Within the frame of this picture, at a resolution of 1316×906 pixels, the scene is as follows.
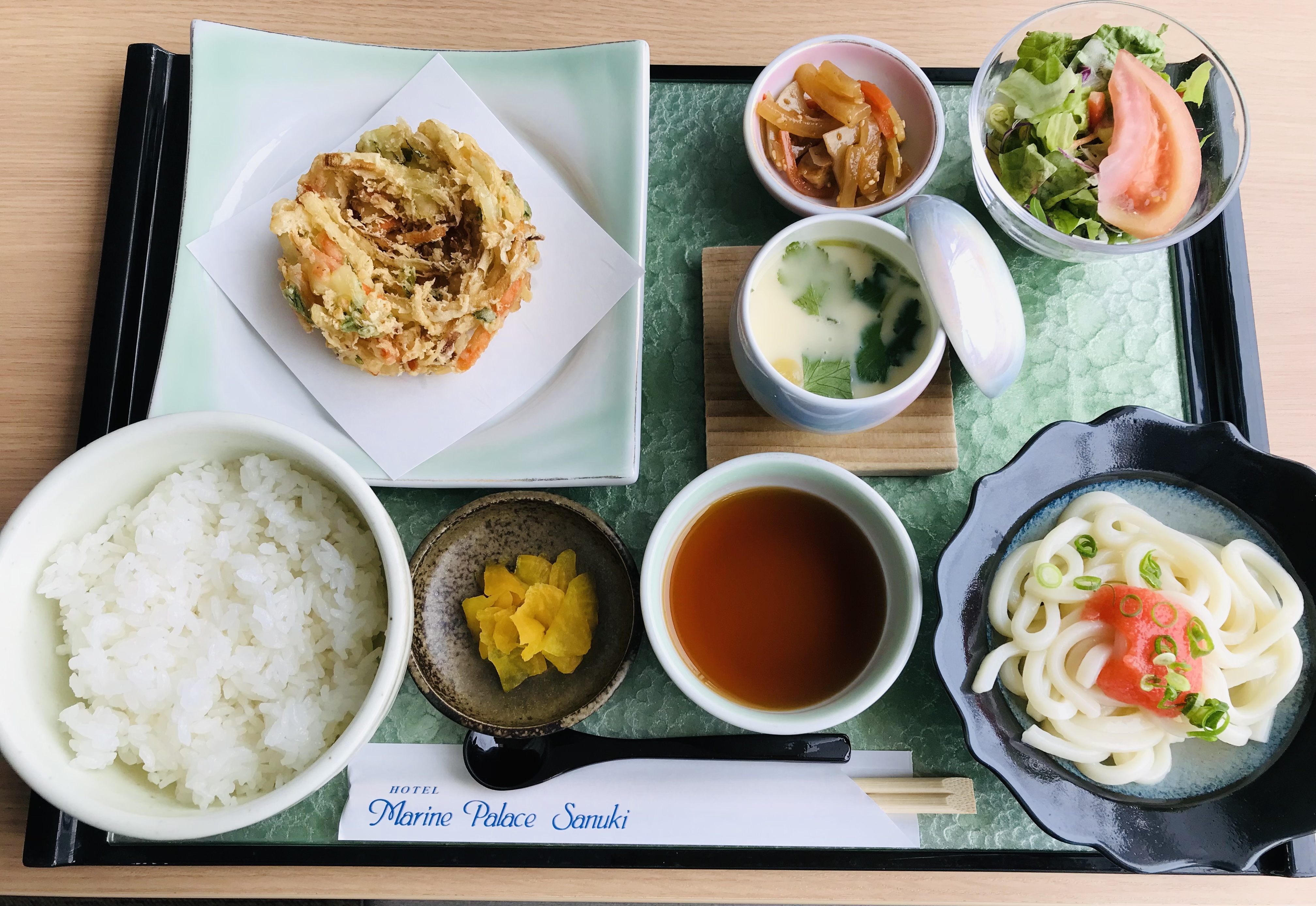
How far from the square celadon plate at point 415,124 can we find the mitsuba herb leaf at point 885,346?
41 centimetres

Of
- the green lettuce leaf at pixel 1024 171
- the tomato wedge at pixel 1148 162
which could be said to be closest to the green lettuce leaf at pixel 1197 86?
the tomato wedge at pixel 1148 162

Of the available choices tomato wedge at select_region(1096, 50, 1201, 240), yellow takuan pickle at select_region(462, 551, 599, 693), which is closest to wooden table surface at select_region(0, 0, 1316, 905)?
tomato wedge at select_region(1096, 50, 1201, 240)

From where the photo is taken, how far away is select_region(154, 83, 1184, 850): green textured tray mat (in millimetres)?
1423

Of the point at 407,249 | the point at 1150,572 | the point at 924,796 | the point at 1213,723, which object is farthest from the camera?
the point at 407,249

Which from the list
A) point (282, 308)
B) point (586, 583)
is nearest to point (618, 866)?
point (586, 583)

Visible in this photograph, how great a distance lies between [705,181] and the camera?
1.69m

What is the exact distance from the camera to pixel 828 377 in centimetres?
141

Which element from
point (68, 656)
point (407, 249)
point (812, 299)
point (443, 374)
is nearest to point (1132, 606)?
point (812, 299)

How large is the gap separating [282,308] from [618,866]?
119 centimetres

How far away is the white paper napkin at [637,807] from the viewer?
53.7 inches

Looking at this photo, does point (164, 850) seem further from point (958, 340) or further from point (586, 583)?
point (958, 340)

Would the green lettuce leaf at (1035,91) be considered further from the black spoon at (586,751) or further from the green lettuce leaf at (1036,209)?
the black spoon at (586,751)

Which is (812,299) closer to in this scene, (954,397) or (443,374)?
(954,397)

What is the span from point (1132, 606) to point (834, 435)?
21.8 inches
